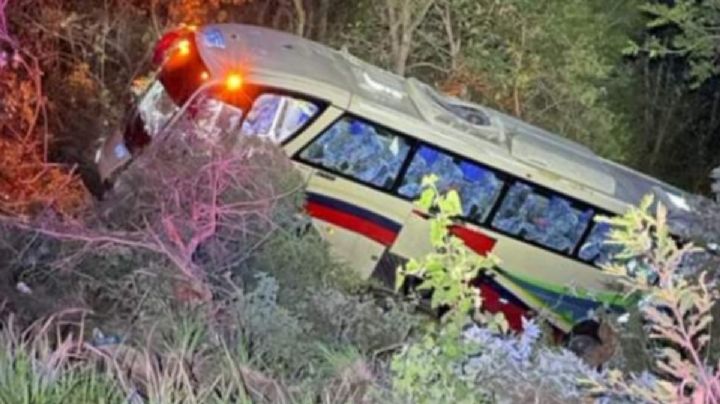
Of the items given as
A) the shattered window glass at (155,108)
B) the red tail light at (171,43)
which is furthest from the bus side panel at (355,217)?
the red tail light at (171,43)

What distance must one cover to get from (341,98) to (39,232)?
3270mm

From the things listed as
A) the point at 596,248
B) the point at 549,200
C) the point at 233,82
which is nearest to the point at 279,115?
the point at 233,82

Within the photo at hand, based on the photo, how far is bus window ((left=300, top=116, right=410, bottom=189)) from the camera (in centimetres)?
951

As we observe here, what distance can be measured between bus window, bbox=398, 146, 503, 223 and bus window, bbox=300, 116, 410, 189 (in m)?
0.14

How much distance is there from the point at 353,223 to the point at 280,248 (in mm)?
1977

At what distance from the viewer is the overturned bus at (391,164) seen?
9414mm

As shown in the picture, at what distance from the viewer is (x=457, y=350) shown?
4.36m

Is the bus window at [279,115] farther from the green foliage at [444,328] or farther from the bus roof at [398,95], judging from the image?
the green foliage at [444,328]

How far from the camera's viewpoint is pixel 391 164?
9.72 meters

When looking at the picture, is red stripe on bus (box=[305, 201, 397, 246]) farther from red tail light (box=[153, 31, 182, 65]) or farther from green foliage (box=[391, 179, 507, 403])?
green foliage (box=[391, 179, 507, 403])

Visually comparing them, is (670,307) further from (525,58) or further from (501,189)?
(525,58)

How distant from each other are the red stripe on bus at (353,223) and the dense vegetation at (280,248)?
3.22ft

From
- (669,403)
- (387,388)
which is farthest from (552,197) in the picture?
(669,403)

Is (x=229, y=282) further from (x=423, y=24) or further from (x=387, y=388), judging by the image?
(x=423, y=24)
